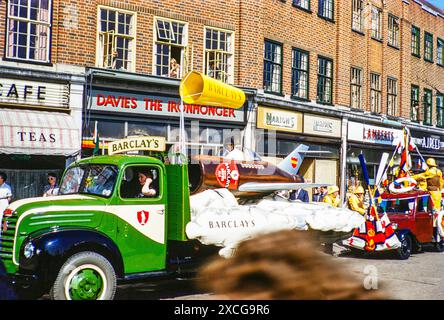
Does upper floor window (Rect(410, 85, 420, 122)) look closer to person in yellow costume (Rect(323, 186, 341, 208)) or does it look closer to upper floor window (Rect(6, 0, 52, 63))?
person in yellow costume (Rect(323, 186, 341, 208))

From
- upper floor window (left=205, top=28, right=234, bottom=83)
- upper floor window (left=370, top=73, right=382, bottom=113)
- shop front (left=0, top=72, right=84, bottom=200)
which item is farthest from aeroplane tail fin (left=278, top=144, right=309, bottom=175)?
upper floor window (left=370, top=73, right=382, bottom=113)

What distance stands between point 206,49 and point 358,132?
9.68 metres

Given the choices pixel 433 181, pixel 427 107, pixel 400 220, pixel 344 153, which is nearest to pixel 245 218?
pixel 400 220

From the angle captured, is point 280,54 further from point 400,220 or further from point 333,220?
point 333,220

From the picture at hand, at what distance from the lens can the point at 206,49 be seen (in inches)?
703

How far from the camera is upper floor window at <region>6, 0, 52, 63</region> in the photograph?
14156 mm

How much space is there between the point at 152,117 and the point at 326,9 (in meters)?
10.6

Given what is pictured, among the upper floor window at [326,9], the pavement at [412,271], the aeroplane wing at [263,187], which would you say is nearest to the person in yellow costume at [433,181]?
the pavement at [412,271]

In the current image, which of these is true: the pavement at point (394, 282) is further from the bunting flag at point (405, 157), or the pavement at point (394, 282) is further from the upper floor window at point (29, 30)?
the upper floor window at point (29, 30)

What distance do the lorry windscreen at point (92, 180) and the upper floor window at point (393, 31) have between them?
2221 centimetres

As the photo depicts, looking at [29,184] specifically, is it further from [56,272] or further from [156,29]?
[56,272]

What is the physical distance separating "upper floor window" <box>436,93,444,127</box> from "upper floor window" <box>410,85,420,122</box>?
242 cm

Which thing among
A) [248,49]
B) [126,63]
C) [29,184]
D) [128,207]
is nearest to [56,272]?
[128,207]

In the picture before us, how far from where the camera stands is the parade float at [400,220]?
13327mm
